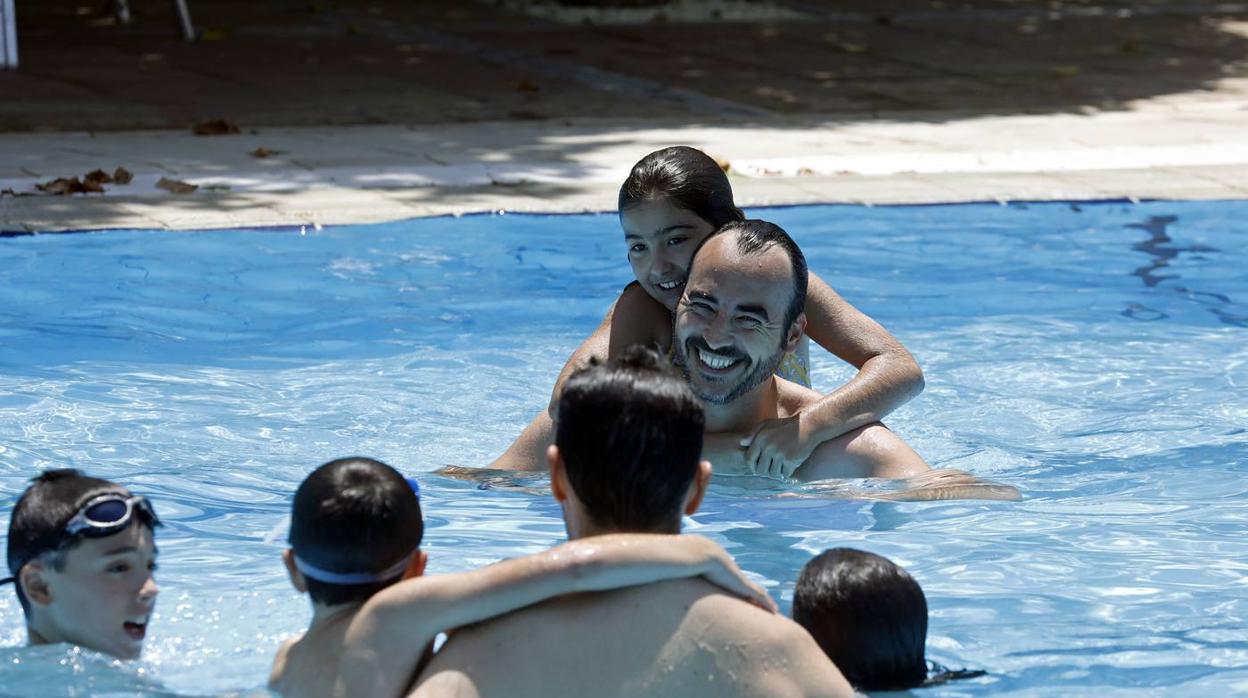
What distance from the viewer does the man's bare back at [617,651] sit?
114 inches

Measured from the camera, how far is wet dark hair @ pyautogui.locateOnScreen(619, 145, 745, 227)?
Result: 16.4 feet

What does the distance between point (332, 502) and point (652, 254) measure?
2.19 metres

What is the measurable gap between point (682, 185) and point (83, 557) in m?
2.20

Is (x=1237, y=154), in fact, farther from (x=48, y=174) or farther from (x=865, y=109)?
(x=48, y=174)

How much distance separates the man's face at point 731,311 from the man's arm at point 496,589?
174cm

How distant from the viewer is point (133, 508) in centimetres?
347

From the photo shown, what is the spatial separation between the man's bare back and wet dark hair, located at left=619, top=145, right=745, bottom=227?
2210 millimetres

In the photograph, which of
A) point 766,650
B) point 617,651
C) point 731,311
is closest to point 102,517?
point 617,651

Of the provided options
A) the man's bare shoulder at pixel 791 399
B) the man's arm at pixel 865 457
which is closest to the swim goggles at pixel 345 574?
the man's arm at pixel 865 457

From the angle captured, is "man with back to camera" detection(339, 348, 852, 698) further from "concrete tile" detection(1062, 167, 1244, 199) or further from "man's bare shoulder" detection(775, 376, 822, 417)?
"concrete tile" detection(1062, 167, 1244, 199)

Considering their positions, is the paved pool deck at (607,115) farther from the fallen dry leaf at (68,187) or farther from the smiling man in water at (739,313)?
the smiling man in water at (739,313)

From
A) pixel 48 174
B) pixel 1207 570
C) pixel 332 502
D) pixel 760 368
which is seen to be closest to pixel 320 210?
pixel 48 174

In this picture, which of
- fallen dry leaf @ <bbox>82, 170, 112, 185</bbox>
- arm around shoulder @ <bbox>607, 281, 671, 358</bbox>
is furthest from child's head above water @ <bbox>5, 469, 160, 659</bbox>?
fallen dry leaf @ <bbox>82, 170, 112, 185</bbox>

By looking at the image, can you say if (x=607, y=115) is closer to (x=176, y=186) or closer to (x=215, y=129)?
(x=215, y=129)
